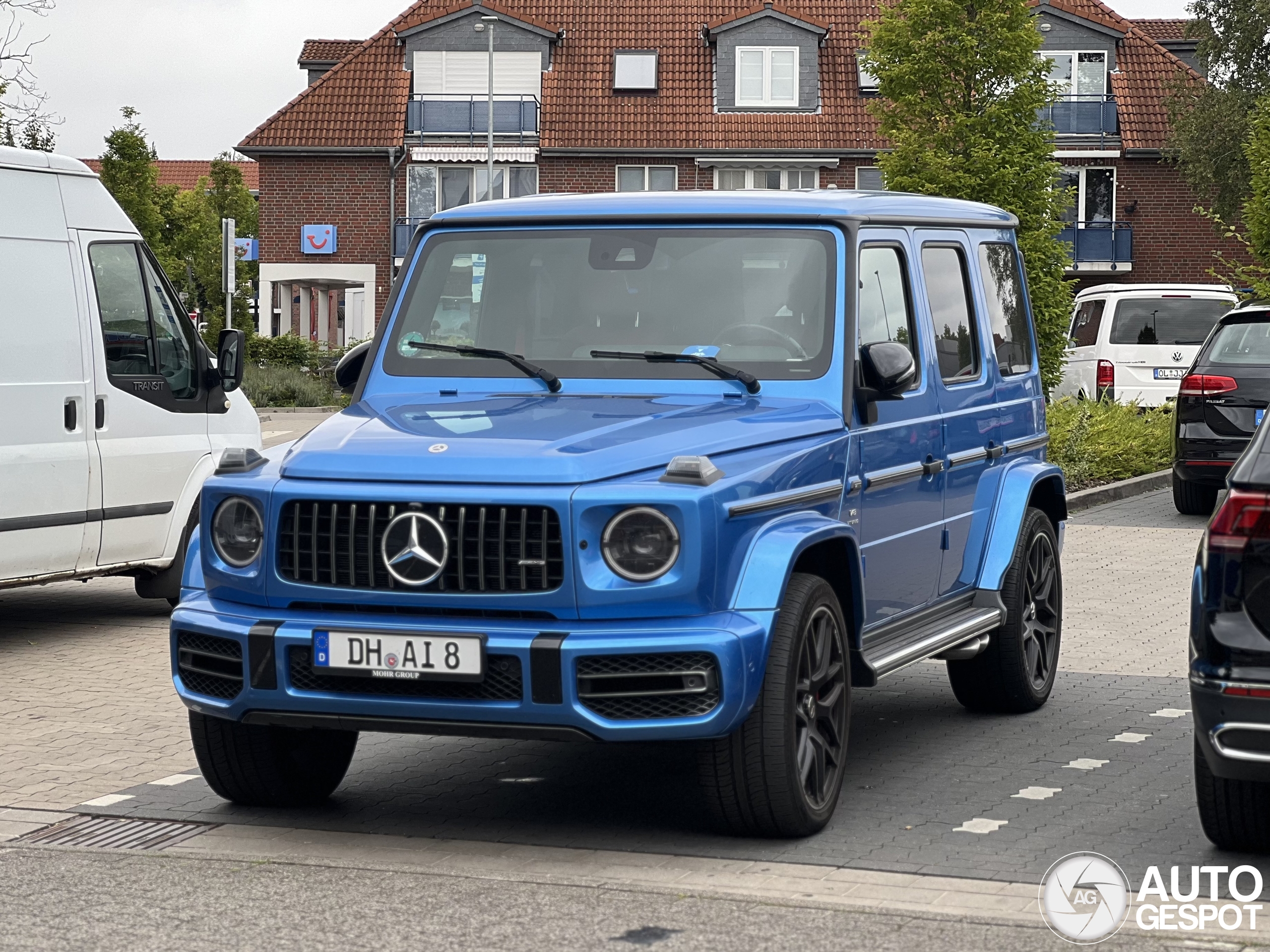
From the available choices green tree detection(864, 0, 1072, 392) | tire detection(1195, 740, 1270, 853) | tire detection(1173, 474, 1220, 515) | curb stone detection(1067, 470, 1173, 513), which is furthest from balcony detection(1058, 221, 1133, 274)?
tire detection(1195, 740, 1270, 853)

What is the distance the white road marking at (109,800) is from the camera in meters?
6.46

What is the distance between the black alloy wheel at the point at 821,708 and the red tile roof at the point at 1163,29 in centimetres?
5733

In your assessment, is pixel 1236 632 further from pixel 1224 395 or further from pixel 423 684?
pixel 1224 395

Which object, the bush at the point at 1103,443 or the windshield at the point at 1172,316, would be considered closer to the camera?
the bush at the point at 1103,443

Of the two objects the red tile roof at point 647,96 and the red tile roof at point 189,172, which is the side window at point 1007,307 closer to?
the red tile roof at point 647,96

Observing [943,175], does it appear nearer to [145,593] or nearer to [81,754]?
[145,593]

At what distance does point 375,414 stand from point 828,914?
231 cm

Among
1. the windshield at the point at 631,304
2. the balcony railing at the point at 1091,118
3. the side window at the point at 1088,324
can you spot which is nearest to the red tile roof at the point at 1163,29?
the balcony railing at the point at 1091,118

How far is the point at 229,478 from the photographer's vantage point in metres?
5.82

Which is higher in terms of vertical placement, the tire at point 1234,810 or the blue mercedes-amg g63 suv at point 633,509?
the blue mercedes-amg g63 suv at point 633,509

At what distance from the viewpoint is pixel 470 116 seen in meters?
53.2

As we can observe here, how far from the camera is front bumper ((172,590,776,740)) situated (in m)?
5.30

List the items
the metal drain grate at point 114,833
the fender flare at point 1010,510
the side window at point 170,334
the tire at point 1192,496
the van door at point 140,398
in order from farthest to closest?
the tire at point 1192,496
the side window at point 170,334
the van door at point 140,398
the fender flare at point 1010,510
the metal drain grate at point 114,833

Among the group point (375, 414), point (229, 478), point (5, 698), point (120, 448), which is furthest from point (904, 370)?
point (120, 448)
